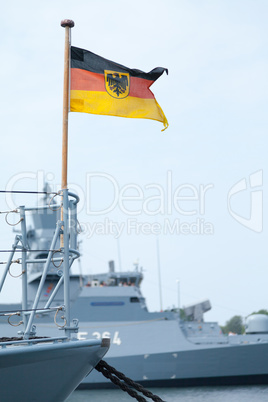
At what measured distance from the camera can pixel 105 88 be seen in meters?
8.68

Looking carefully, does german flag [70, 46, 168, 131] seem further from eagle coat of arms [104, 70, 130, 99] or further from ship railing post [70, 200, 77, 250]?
ship railing post [70, 200, 77, 250]

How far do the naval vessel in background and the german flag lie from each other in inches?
740

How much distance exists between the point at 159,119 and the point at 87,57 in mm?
1435

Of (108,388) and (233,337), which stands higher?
(233,337)

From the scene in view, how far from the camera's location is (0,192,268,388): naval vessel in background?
2736 cm

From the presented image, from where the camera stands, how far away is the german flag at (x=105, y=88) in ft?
28.0

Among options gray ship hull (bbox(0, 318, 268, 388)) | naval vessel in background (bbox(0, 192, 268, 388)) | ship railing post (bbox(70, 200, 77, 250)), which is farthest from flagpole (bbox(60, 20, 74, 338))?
gray ship hull (bbox(0, 318, 268, 388))

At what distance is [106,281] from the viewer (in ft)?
98.8

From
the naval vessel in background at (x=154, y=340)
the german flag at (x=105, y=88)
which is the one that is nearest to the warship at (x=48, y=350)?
the german flag at (x=105, y=88)

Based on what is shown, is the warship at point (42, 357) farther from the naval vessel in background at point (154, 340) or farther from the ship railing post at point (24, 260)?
the naval vessel in background at point (154, 340)

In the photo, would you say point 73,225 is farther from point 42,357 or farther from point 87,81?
point 87,81

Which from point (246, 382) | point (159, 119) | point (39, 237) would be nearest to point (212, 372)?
point (246, 382)

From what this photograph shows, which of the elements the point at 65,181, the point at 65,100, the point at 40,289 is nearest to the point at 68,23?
the point at 65,100

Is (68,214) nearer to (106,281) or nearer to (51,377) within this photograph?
(51,377)
